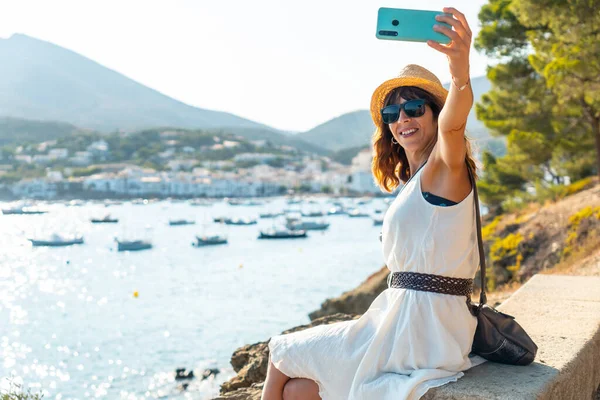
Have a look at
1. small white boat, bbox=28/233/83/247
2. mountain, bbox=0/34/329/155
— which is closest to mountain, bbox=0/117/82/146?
mountain, bbox=0/34/329/155

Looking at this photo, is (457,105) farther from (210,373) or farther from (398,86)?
(210,373)

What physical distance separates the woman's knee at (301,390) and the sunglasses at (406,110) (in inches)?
28.8

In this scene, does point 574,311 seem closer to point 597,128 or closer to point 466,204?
point 466,204

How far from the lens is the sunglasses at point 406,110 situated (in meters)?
1.73

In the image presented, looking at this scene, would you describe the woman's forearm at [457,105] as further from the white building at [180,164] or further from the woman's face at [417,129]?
the white building at [180,164]

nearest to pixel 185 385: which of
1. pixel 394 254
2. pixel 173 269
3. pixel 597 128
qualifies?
pixel 597 128

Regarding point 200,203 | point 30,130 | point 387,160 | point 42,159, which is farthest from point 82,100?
point 387,160

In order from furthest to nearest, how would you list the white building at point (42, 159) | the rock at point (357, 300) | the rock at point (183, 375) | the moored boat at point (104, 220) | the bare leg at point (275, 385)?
the white building at point (42, 159)
the moored boat at point (104, 220)
the rock at point (183, 375)
the rock at point (357, 300)
the bare leg at point (275, 385)

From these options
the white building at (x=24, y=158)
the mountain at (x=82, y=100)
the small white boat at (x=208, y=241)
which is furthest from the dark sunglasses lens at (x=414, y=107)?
the mountain at (x=82, y=100)

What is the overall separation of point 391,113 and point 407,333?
0.60 metres

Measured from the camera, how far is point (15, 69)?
15100 cm

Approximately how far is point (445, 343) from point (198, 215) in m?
64.8

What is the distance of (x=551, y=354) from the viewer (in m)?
1.91

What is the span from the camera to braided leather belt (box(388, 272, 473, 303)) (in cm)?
161
